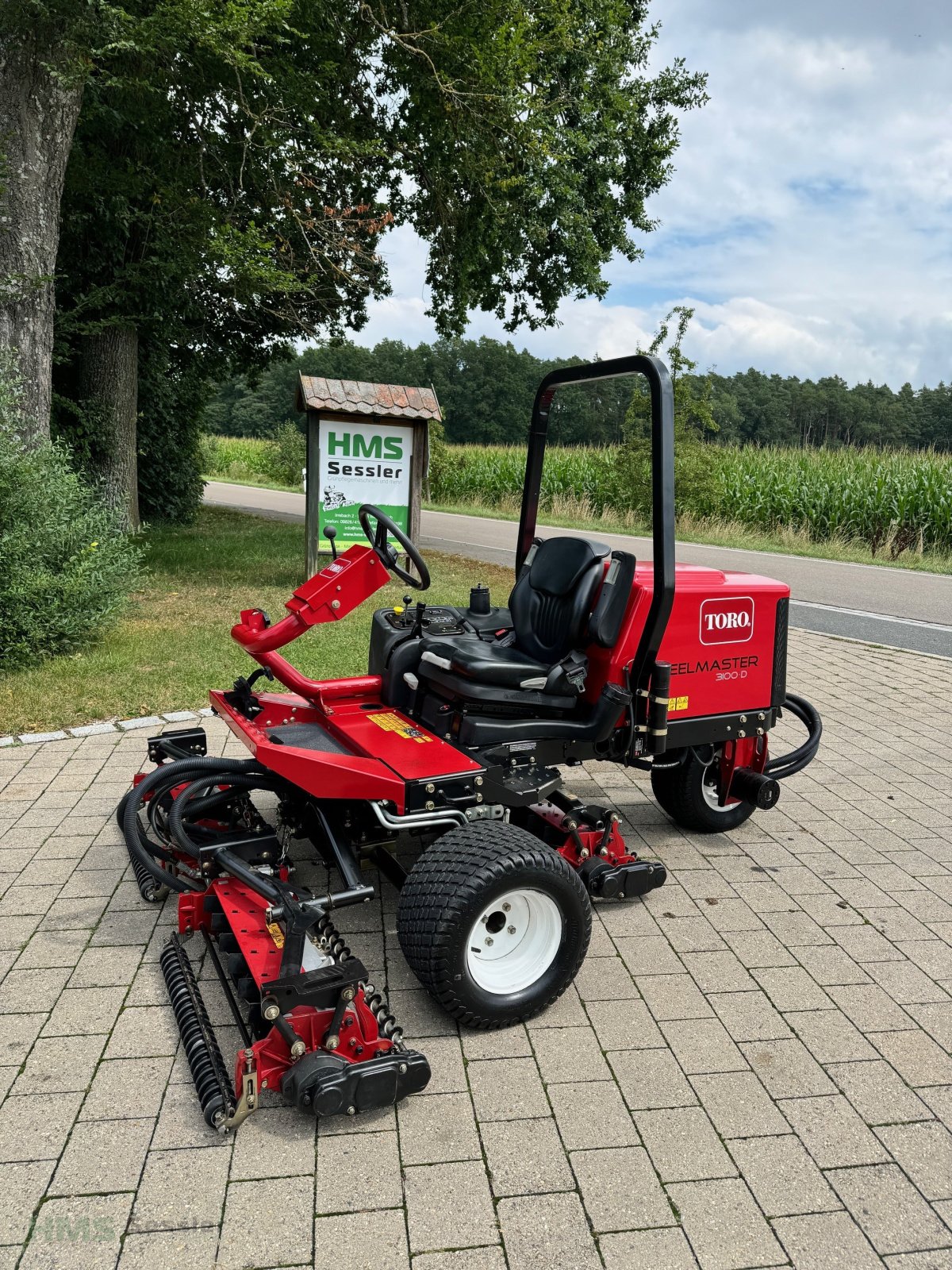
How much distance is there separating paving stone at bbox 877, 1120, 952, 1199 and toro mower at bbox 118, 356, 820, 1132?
1.00 m

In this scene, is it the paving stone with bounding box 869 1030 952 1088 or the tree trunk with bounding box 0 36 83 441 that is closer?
the paving stone with bounding box 869 1030 952 1088

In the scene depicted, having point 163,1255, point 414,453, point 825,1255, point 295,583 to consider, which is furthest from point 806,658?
point 163,1255

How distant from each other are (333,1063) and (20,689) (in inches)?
175

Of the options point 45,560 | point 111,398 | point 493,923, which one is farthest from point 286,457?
point 493,923

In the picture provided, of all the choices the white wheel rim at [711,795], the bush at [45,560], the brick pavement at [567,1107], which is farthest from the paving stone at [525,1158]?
the bush at [45,560]

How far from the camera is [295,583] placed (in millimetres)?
10570

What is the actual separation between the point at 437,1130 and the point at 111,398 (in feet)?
36.6

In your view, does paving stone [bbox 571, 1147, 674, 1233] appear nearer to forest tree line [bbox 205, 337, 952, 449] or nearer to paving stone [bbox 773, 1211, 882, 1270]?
paving stone [bbox 773, 1211, 882, 1270]

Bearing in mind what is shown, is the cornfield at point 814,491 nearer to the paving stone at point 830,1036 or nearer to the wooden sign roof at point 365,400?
the wooden sign roof at point 365,400

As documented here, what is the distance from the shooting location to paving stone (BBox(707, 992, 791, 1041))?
→ 304 centimetres

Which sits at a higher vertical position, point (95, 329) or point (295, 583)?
point (95, 329)

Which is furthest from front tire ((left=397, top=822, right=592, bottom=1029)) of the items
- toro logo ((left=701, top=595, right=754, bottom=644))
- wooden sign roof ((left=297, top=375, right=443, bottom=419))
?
wooden sign roof ((left=297, top=375, right=443, bottom=419))

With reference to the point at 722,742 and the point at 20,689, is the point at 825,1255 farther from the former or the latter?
the point at 20,689

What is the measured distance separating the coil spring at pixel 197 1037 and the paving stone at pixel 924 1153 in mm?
1727
